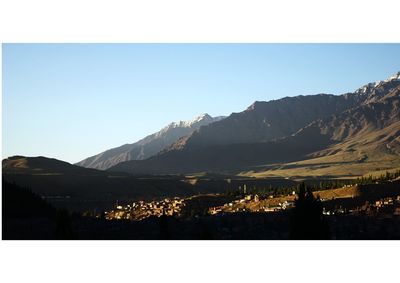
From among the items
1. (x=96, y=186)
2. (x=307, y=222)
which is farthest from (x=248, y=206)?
(x=96, y=186)

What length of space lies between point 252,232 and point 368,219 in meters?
14.5

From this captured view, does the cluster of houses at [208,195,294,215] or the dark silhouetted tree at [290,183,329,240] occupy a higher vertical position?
the dark silhouetted tree at [290,183,329,240]

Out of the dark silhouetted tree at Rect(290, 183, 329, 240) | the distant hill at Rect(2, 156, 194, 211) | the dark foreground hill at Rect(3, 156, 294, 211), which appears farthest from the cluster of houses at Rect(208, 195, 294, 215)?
the distant hill at Rect(2, 156, 194, 211)

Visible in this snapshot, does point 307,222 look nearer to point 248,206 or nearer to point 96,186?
point 248,206

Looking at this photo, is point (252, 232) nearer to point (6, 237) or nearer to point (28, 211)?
point (6, 237)

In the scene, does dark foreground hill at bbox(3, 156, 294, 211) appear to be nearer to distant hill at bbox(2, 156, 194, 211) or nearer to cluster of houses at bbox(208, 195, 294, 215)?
distant hill at bbox(2, 156, 194, 211)

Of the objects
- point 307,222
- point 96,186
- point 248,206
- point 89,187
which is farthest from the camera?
point 96,186

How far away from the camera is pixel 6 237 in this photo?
4781cm

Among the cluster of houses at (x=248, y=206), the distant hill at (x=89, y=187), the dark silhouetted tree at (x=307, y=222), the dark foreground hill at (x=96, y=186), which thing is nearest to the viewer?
the dark silhouetted tree at (x=307, y=222)

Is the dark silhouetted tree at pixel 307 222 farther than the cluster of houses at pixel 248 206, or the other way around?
the cluster of houses at pixel 248 206

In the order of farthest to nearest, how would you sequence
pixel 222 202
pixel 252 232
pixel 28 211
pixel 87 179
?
pixel 87 179
pixel 222 202
pixel 28 211
pixel 252 232

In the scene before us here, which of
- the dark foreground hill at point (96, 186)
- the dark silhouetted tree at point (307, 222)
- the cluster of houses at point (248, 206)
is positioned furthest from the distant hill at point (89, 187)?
the dark silhouetted tree at point (307, 222)

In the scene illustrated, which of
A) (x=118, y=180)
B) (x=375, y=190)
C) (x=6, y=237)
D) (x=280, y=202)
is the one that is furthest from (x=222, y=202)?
(x=118, y=180)

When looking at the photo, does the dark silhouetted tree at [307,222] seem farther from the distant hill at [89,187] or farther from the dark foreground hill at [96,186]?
the distant hill at [89,187]
